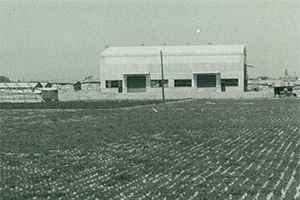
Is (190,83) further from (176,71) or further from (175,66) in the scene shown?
(175,66)

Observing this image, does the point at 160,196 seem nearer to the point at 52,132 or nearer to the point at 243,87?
the point at 52,132

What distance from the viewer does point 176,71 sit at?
238 feet

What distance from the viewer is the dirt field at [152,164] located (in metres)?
8.10

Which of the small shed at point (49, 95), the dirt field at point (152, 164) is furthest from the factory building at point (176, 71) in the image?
the dirt field at point (152, 164)

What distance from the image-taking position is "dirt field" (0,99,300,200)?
8.10m

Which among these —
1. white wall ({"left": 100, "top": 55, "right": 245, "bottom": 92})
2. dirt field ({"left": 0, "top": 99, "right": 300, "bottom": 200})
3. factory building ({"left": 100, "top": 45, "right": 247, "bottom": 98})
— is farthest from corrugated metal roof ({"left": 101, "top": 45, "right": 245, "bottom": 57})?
dirt field ({"left": 0, "top": 99, "right": 300, "bottom": 200})

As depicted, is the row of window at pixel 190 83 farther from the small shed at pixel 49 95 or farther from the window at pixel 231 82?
the small shed at pixel 49 95

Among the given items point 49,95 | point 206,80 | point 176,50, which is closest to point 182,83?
A: point 206,80

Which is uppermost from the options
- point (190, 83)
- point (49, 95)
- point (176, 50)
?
point (176, 50)

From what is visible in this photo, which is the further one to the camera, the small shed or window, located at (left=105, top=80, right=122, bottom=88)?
window, located at (left=105, top=80, right=122, bottom=88)

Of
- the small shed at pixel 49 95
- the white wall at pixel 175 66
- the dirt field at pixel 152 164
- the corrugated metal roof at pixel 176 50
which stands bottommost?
the small shed at pixel 49 95

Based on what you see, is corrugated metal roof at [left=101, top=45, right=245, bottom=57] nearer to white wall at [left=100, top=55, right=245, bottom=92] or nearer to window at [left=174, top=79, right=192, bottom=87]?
white wall at [left=100, top=55, right=245, bottom=92]

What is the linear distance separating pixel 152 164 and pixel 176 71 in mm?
61807

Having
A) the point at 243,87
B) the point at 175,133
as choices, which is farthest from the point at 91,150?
the point at 243,87
